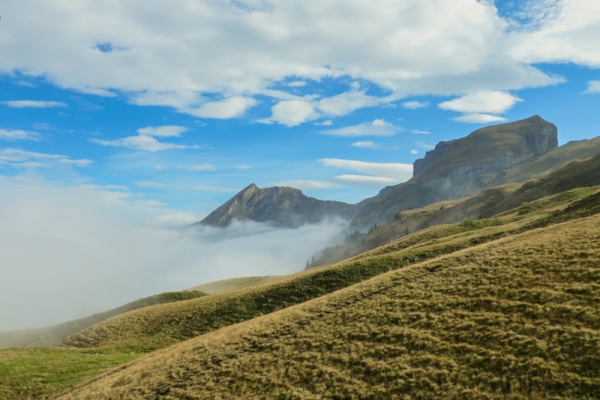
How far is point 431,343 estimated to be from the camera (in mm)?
23266

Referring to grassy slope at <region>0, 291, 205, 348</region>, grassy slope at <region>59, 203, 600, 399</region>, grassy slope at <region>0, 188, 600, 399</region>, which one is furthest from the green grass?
grassy slope at <region>0, 291, 205, 348</region>

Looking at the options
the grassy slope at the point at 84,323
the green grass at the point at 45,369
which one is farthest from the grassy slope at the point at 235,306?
the grassy slope at the point at 84,323

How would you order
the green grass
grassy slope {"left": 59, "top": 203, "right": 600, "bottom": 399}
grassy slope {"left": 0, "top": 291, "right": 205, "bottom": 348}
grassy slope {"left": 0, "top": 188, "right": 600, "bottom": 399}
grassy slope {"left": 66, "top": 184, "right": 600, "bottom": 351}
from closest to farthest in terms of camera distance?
1. grassy slope {"left": 59, "top": 203, "right": 600, "bottom": 399}
2. the green grass
3. grassy slope {"left": 0, "top": 188, "right": 600, "bottom": 399}
4. grassy slope {"left": 66, "top": 184, "right": 600, "bottom": 351}
5. grassy slope {"left": 0, "top": 291, "right": 205, "bottom": 348}

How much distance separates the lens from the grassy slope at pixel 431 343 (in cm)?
1911

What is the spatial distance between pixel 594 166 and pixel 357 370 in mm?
168668

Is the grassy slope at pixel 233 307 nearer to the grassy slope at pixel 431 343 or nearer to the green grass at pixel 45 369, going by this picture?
the green grass at pixel 45 369

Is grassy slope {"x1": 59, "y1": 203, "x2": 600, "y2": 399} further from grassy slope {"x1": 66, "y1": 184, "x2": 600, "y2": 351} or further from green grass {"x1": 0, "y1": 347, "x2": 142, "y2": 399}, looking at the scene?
grassy slope {"x1": 66, "y1": 184, "x2": 600, "y2": 351}

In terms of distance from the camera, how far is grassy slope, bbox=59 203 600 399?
752 inches

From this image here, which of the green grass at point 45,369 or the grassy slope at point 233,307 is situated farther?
the grassy slope at point 233,307

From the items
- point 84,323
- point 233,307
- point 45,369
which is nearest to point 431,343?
point 45,369

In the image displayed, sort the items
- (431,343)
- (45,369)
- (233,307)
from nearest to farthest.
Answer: (431,343) → (45,369) → (233,307)

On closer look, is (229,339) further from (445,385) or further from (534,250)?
(534,250)

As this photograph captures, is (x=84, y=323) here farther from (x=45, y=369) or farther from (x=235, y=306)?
(x=45, y=369)

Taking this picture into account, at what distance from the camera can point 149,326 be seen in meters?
59.7
